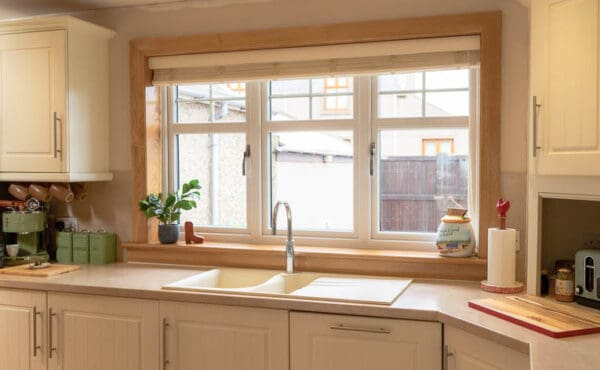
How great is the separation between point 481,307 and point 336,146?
49.0 inches

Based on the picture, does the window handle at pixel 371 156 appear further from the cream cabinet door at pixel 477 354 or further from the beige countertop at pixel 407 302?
the cream cabinet door at pixel 477 354

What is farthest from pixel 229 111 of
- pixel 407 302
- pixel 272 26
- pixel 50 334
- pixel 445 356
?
pixel 445 356

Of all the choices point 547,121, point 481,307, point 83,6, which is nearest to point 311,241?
point 481,307

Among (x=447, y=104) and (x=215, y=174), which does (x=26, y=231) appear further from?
(x=447, y=104)

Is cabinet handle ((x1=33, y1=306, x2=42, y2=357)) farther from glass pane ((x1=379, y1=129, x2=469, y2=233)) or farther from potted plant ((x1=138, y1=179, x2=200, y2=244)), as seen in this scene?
glass pane ((x1=379, y1=129, x2=469, y2=233))

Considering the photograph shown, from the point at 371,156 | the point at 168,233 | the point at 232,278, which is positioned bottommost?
the point at 232,278

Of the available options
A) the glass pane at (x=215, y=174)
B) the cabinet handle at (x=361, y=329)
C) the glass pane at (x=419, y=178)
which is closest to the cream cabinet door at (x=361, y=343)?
the cabinet handle at (x=361, y=329)

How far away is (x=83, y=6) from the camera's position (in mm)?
3283

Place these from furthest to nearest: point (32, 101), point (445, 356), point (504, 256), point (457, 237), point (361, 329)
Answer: point (32, 101) < point (457, 237) < point (504, 256) < point (361, 329) < point (445, 356)

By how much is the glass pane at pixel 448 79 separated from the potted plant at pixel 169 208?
1340 millimetres

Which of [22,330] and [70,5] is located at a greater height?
[70,5]

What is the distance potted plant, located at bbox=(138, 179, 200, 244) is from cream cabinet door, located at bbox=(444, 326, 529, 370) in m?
1.62

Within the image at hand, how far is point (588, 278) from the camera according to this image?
86.0 inches

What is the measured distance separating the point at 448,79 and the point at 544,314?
4.23 feet
